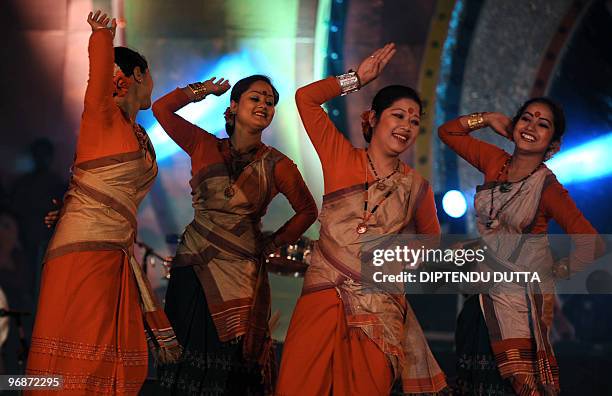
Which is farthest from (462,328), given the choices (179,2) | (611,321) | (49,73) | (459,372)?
(49,73)

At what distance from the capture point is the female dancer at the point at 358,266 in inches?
144

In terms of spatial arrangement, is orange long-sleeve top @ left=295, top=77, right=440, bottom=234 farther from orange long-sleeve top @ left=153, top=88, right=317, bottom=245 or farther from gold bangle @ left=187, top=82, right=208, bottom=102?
gold bangle @ left=187, top=82, right=208, bottom=102

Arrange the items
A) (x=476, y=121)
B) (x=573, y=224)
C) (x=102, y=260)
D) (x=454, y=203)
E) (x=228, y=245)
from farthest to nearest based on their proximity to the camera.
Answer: (x=454, y=203), (x=476, y=121), (x=228, y=245), (x=573, y=224), (x=102, y=260)

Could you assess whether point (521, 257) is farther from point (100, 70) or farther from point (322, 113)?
point (100, 70)

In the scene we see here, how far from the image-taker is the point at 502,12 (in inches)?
247

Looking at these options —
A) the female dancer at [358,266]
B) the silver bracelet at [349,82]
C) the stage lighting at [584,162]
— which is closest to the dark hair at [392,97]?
the female dancer at [358,266]

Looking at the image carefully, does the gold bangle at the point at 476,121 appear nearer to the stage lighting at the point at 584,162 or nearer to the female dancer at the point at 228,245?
the female dancer at the point at 228,245

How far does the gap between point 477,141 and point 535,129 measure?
32cm

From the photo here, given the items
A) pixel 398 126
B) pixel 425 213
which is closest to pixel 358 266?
pixel 425 213

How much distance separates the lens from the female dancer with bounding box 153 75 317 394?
4172 millimetres

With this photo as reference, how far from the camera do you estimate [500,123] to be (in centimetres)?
431

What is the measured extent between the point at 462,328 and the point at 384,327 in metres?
0.67

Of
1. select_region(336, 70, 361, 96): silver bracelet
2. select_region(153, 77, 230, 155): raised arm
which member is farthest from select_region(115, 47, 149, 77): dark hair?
select_region(336, 70, 361, 96): silver bracelet

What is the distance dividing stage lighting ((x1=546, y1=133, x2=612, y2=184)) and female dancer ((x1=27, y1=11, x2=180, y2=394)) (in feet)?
10.4
